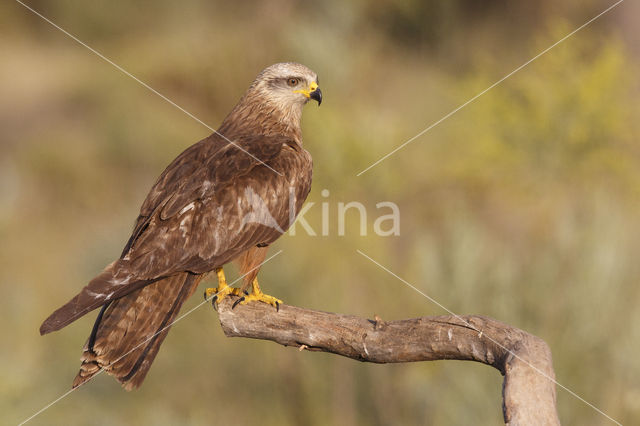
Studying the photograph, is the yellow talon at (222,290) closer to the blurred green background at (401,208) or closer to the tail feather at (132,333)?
the tail feather at (132,333)

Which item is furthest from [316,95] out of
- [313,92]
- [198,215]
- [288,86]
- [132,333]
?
[132,333]

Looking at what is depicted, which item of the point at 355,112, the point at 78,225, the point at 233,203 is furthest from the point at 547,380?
the point at 78,225

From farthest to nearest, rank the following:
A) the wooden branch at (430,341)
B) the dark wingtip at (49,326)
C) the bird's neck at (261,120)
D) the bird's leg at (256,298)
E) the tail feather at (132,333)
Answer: the bird's neck at (261,120) → the bird's leg at (256,298) → the tail feather at (132,333) → the dark wingtip at (49,326) → the wooden branch at (430,341)

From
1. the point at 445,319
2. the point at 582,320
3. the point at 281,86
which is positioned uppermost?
the point at 281,86

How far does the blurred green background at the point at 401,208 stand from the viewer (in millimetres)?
5746

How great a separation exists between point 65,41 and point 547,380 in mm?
16324

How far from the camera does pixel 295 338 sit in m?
3.51

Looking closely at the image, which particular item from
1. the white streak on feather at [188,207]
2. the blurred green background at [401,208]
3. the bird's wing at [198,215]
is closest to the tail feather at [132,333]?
the bird's wing at [198,215]

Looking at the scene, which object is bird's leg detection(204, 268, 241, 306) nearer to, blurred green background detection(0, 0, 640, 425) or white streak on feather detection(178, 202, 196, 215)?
white streak on feather detection(178, 202, 196, 215)

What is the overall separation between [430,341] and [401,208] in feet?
19.8

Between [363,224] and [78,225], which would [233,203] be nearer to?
[363,224]

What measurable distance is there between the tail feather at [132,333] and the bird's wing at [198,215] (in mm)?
139

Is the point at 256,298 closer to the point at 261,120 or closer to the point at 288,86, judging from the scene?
the point at 261,120

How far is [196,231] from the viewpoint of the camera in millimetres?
3717
